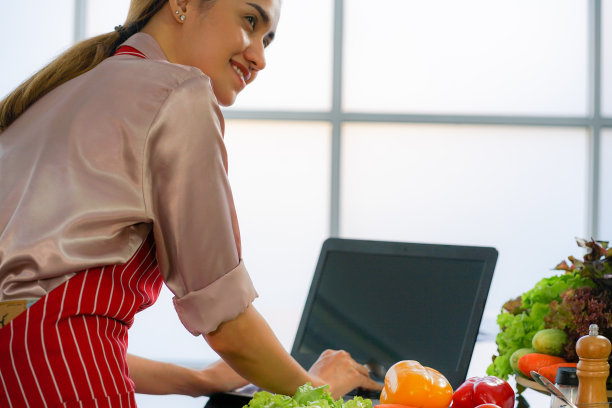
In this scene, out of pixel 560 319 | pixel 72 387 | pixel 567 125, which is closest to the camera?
pixel 72 387

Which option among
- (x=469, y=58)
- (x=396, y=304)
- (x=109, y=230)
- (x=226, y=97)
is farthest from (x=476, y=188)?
(x=109, y=230)

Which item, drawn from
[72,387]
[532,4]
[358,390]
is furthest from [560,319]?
[532,4]

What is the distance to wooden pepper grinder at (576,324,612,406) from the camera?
0.97 m

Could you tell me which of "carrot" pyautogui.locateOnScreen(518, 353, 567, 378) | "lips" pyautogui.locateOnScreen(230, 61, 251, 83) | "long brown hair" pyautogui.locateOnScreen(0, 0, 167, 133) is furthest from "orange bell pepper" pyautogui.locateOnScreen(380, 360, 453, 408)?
"long brown hair" pyautogui.locateOnScreen(0, 0, 167, 133)

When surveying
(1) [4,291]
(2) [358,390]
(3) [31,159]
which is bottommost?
(2) [358,390]

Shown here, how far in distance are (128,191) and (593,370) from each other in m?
0.65

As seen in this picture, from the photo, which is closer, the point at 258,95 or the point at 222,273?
the point at 222,273

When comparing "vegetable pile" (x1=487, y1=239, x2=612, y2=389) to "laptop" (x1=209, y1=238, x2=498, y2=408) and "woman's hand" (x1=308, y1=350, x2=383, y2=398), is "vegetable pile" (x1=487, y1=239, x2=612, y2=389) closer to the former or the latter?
"laptop" (x1=209, y1=238, x2=498, y2=408)

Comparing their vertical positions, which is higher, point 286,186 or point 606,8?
point 606,8

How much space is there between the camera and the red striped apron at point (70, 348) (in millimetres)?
910

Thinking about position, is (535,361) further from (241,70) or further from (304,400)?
(241,70)

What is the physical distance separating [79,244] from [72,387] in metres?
0.18

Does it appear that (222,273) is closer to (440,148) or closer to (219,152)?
(219,152)

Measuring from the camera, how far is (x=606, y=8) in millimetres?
3822
